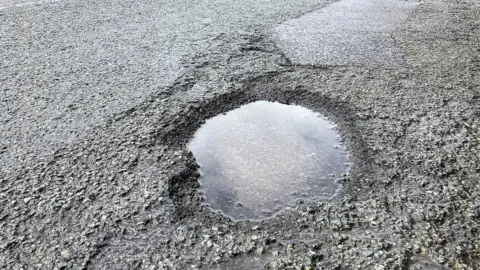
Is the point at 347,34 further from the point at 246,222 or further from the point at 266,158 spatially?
the point at 246,222

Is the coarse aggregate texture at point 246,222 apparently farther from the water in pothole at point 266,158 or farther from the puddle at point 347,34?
the puddle at point 347,34

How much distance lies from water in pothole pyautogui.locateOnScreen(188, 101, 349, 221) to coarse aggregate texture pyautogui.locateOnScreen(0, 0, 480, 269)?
3.4 inches

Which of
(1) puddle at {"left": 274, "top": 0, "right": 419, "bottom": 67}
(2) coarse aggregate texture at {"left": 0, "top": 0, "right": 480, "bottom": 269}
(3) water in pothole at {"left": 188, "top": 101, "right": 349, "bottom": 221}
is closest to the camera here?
(2) coarse aggregate texture at {"left": 0, "top": 0, "right": 480, "bottom": 269}

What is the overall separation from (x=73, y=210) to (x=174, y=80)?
158 cm

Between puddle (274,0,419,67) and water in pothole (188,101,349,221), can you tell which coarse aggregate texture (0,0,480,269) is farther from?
puddle (274,0,419,67)

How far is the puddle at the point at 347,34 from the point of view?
390cm

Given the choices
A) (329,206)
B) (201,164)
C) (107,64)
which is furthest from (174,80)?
(329,206)

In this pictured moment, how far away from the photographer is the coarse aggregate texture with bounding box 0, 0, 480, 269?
1911 mm

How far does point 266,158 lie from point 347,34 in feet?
8.09

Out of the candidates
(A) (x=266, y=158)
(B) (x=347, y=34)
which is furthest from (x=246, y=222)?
(B) (x=347, y=34)

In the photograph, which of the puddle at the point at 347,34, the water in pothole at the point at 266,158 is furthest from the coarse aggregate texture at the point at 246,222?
the puddle at the point at 347,34

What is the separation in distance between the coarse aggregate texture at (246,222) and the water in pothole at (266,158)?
87mm

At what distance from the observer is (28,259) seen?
1878 millimetres

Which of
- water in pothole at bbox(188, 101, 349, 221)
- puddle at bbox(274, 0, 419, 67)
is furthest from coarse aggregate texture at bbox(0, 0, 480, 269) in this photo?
puddle at bbox(274, 0, 419, 67)
